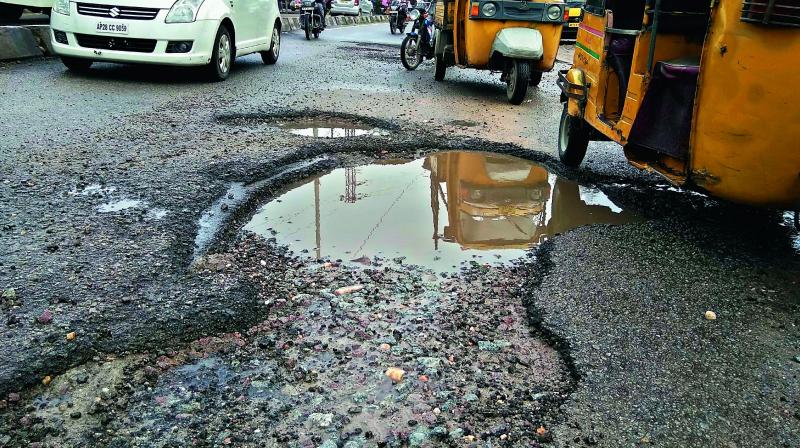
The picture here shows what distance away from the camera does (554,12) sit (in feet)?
29.7

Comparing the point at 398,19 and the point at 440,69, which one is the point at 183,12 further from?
the point at 398,19

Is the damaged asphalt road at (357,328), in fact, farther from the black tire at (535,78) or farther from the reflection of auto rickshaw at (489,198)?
the black tire at (535,78)

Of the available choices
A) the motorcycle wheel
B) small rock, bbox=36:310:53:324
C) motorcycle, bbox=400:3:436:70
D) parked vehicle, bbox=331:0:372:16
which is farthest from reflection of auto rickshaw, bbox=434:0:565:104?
parked vehicle, bbox=331:0:372:16

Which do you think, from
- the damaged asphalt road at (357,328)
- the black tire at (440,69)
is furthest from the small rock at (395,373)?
the black tire at (440,69)

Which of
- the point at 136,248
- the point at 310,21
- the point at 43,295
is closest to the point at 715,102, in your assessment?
the point at 136,248

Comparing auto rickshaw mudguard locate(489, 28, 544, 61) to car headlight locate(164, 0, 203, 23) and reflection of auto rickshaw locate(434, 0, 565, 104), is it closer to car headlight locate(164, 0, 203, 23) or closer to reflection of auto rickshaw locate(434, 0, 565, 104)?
reflection of auto rickshaw locate(434, 0, 565, 104)

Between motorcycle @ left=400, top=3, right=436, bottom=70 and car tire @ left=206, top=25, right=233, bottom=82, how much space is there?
11.8 feet

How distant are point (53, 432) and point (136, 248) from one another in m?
1.50

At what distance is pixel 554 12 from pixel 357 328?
24.3 feet

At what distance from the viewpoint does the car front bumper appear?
827 centimetres

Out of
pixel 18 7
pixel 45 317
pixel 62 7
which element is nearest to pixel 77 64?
pixel 62 7

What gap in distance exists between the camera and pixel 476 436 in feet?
7.16

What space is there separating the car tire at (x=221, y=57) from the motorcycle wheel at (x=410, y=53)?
3.55 m

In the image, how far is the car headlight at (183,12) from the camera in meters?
8.44
